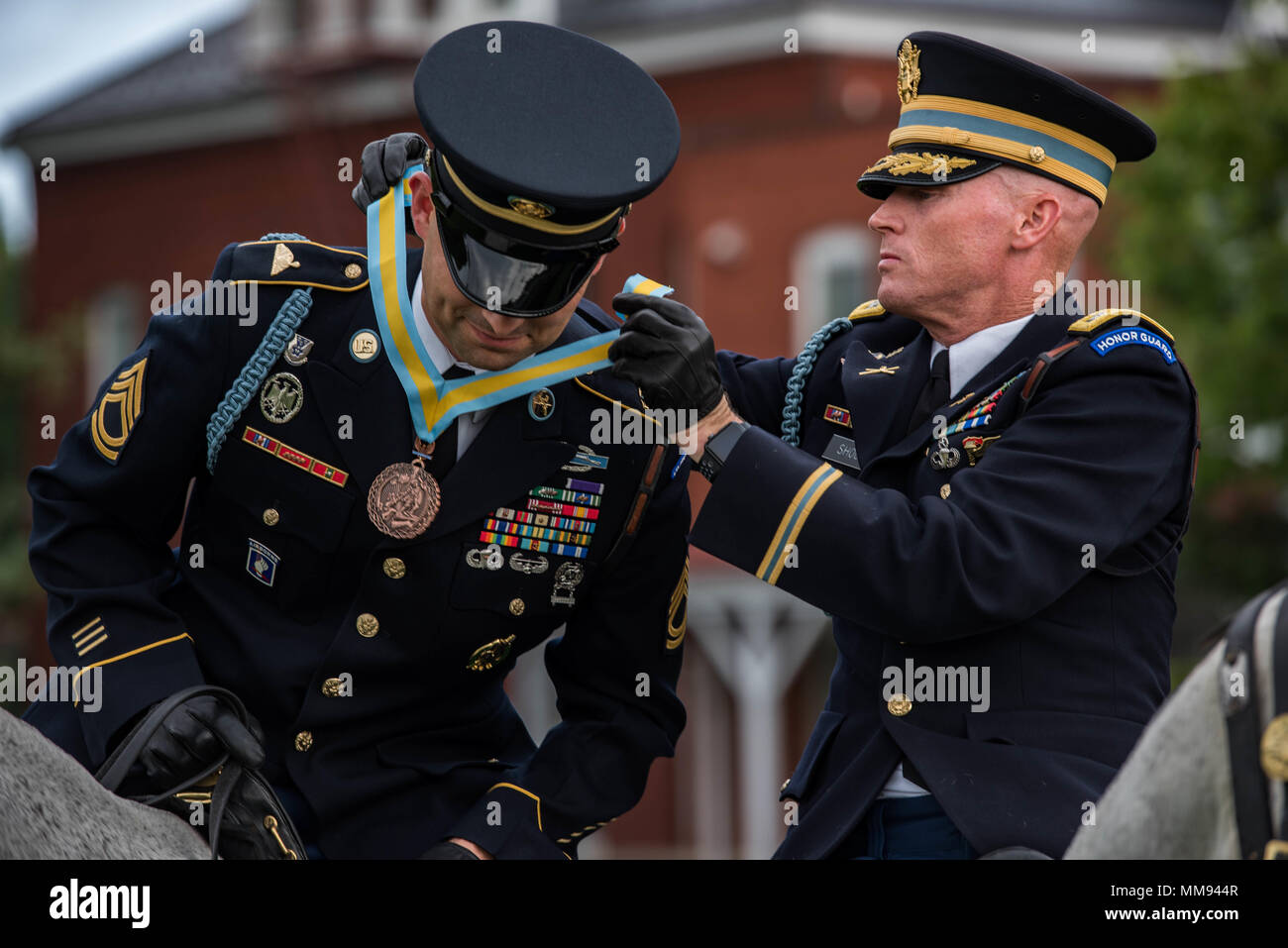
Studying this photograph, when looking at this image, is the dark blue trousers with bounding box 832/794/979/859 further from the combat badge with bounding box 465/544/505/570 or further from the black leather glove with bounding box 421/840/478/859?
the combat badge with bounding box 465/544/505/570

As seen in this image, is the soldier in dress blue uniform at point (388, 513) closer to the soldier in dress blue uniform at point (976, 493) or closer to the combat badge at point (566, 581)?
the combat badge at point (566, 581)

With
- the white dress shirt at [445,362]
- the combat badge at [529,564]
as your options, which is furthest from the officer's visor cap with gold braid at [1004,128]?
the combat badge at [529,564]

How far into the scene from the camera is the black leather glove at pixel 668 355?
3.33 m

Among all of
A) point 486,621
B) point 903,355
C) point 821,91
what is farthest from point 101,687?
point 821,91

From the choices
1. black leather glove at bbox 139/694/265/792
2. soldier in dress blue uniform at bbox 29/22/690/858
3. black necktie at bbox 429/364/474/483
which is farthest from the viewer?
black necktie at bbox 429/364/474/483

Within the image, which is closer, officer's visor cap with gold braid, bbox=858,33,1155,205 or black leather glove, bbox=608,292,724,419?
black leather glove, bbox=608,292,724,419

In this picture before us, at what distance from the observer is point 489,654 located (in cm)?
398

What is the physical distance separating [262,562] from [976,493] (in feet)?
4.97

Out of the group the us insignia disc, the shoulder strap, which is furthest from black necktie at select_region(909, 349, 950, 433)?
the us insignia disc

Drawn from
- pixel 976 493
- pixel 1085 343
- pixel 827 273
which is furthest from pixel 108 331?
pixel 976 493

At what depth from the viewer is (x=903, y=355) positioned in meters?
3.92

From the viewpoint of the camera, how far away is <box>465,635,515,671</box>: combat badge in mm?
3956

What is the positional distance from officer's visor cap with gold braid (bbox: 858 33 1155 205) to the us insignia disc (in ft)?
3.70
